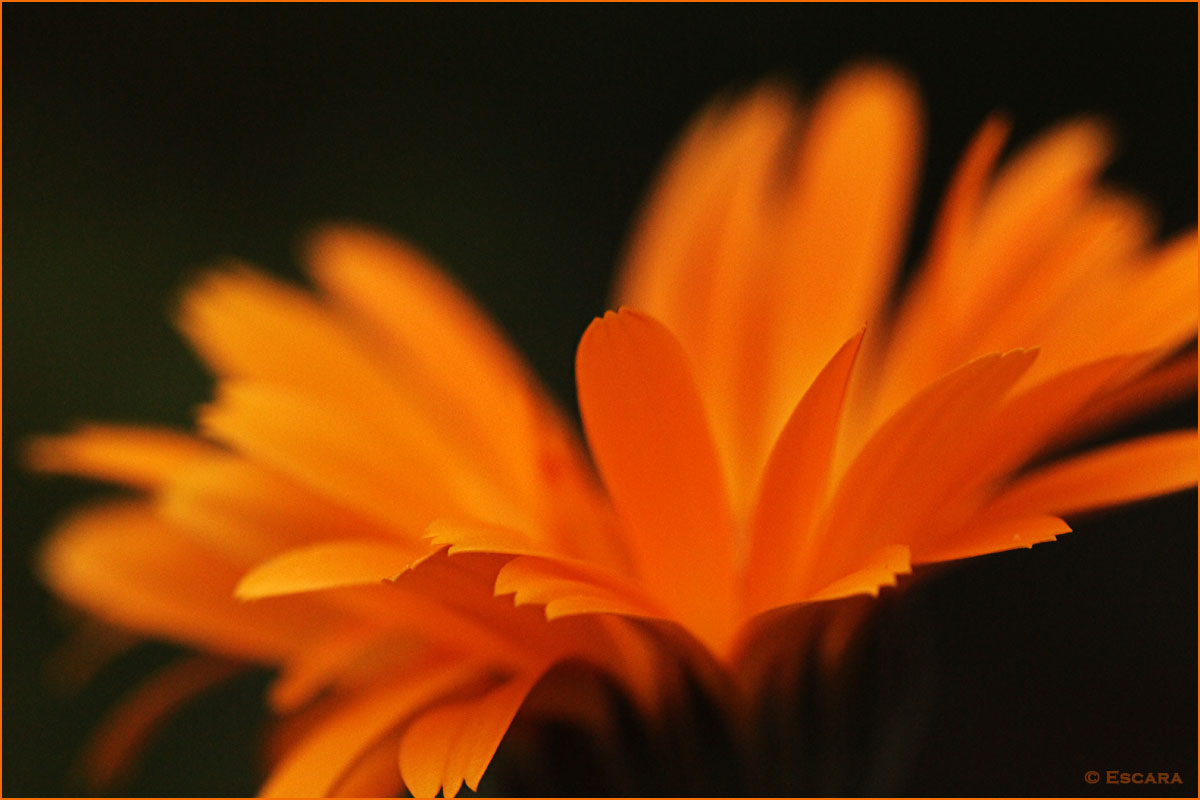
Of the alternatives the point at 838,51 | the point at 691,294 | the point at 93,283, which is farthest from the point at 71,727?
the point at 838,51

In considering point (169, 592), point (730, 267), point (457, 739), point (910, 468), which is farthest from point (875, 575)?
point (169, 592)

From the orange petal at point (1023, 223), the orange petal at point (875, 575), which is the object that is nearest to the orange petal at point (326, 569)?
the orange petal at point (875, 575)

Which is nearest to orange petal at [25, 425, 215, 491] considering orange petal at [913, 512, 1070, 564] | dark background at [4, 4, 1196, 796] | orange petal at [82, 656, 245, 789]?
orange petal at [82, 656, 245, 789]

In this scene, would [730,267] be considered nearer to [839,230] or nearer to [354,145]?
[839,230]

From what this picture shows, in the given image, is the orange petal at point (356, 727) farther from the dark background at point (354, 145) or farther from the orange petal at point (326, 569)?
the dark background at point (354, 145)

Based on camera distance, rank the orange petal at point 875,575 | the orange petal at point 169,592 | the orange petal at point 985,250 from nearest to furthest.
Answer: the orange petal at point 875,575 < the orange petal at point 985,250 < the orange petal at point 169,592

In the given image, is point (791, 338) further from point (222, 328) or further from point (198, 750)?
point (198, 750)
